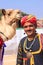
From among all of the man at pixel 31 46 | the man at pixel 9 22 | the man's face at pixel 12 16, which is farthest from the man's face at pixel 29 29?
the man's face at pixel 12 16

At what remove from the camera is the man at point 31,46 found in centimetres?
382

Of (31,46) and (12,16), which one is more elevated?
(31,46)

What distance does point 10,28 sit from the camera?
11.0m

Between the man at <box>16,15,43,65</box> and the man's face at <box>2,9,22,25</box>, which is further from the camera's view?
the man's face at <box>2,9,22,25</box>

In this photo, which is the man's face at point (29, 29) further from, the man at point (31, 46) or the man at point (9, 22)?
the man at point (9, 22)

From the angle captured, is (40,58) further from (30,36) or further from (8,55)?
(8,55)

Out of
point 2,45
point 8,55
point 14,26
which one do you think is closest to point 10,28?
point 14,26

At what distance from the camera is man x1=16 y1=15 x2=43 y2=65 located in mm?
3816

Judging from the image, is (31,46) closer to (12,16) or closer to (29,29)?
(29,29)

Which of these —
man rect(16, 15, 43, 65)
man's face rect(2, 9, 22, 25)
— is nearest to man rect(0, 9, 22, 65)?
man's face rect(2, 9, 22, 25)

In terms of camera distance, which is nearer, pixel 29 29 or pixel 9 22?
pixel 29 29

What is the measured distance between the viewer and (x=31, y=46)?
3875 millimetres

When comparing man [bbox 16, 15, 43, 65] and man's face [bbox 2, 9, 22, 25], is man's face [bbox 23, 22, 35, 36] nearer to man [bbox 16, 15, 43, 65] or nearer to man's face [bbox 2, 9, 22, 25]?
man [bbox 16, 15, 43, 65]

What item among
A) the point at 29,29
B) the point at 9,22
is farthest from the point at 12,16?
the point at 29,29
